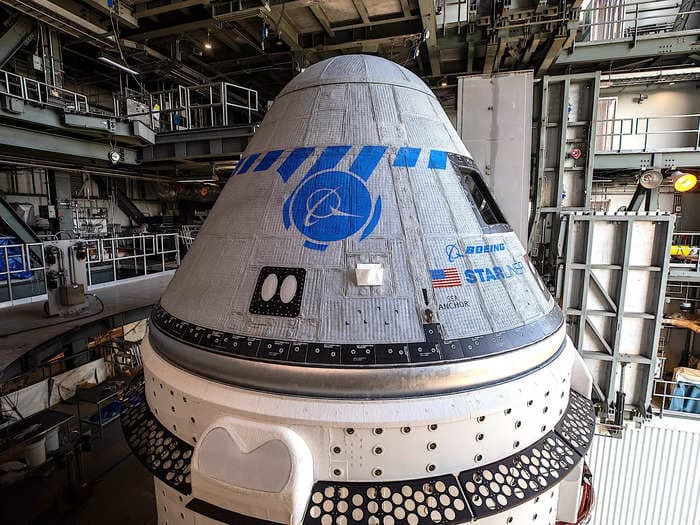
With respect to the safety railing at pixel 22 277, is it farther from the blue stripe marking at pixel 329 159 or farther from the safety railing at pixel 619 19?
the safety railing at pixel 619 19

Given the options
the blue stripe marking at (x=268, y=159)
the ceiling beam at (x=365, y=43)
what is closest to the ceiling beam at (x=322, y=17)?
the ceiling beam at (x=365, y=43)

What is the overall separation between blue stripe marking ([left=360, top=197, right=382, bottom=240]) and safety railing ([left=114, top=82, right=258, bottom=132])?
8.77 meters

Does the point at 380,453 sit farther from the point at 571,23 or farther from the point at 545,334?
the point at 571,23

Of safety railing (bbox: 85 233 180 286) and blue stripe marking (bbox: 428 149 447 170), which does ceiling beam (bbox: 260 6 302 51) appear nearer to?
blue stripe marking (bbox: 428 149 447 170)

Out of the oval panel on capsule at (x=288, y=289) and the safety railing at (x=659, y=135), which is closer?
the oval panel on capsule at (x=288, y=289)

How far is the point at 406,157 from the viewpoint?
277 centimetres

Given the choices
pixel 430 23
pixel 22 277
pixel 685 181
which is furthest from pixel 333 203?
pixel 685 181

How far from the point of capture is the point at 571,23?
646 centimetres

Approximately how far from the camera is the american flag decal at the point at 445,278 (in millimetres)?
2396

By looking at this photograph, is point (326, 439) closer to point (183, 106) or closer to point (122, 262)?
point (183, 106)

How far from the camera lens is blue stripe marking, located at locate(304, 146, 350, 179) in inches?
105

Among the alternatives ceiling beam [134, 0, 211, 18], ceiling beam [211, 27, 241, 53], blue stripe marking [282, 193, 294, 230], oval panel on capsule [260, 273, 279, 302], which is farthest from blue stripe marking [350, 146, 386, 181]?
ceiling beam [211, 27, 241, 53]

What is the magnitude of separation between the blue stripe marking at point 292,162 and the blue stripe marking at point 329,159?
0.39ft

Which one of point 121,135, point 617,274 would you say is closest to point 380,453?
point 617,274
